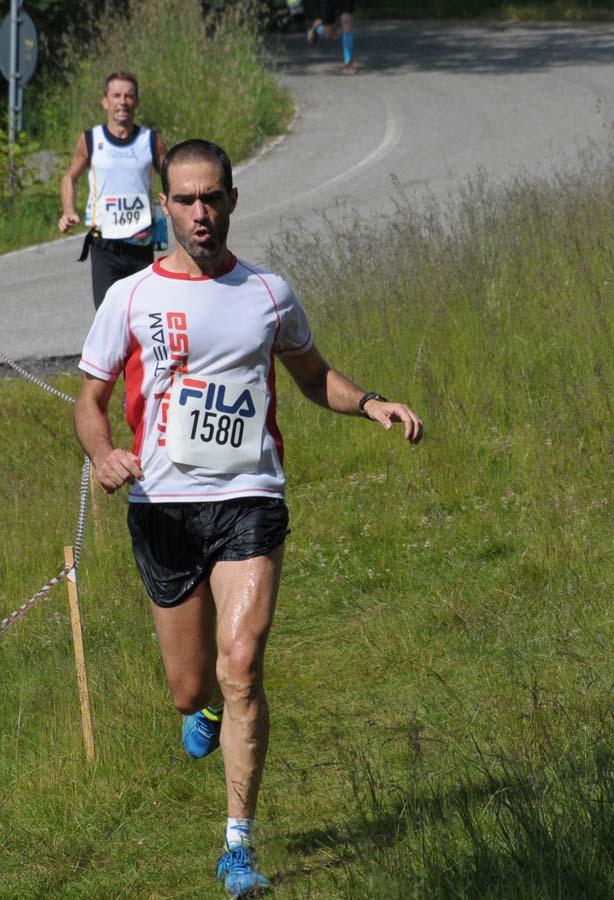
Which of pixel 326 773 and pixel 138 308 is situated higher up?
pixel 138 308

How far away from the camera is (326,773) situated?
5172 millimetres

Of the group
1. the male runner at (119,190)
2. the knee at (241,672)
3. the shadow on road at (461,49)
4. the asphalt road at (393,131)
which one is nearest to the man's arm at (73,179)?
the male runner at (119,190)

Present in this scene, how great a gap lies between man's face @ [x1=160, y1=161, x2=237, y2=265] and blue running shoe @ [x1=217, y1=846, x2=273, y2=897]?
1.69 metres

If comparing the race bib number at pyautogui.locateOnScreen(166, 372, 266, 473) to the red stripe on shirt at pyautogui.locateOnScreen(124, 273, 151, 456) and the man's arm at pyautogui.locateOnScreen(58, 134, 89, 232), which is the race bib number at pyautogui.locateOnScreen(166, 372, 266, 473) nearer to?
the red stripe on shirt at pyautogui.locateOnScreen(124, 273, 151, 456)

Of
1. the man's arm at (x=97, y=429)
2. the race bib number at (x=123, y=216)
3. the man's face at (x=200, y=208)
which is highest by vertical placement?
the man's face at (x=200, y=208)

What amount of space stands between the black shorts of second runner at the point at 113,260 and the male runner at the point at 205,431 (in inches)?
201

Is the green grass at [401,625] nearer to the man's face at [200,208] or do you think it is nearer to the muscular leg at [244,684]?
the muscular leg at [244,684]

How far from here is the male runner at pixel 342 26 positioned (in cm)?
2805

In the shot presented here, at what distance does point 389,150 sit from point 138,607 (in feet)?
49.8

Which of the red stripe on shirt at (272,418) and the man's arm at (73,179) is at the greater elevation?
the red stripe on shirt at (272,418)

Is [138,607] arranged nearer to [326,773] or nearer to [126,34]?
[326,773]

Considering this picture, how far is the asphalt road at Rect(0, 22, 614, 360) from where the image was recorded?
582 inches

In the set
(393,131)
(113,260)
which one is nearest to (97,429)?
(113,260)

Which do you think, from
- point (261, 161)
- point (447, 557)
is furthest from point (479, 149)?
point (447, 557)
